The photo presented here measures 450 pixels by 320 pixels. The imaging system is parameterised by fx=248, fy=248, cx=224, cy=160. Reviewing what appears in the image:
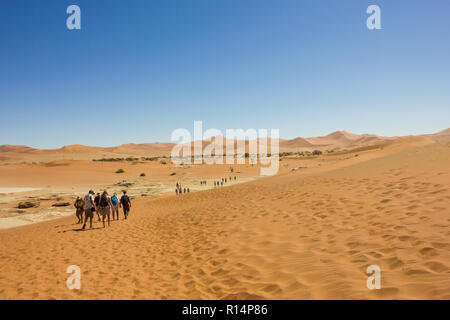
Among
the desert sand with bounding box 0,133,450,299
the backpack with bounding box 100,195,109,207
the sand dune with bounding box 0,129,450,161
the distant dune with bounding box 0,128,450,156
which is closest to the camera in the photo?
the desert sand with bounding box 0,133,450,299

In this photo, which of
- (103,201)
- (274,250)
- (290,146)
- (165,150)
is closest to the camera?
(274,250)

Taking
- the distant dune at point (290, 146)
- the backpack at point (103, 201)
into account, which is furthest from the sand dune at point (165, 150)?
the backpack at point (103, 201)

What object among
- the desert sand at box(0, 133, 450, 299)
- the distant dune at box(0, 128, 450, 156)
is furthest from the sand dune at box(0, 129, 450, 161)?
the desert sand at box(0, 133, 450, 299)

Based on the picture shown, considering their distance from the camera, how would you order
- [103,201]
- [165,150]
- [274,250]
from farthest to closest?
1. [165,150]
2. [103,201]
3. [274,250]

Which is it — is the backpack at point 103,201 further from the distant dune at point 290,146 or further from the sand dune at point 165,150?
the distant dune at point 290,146

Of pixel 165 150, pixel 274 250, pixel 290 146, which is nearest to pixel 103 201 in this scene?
pixel 274 250

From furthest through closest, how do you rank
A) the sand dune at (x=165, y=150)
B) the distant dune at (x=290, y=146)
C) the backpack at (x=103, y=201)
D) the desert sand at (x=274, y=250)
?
the distant dune at (x=290, y=146) → the sand dune at (x=165, y=150) → the backpack at (x=103, y=201) → the desert sand at (x=274, y=250)

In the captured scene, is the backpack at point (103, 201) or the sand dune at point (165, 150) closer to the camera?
the backpack at point (103, 201)

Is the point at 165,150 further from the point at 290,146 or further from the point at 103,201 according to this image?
the point at 103,201

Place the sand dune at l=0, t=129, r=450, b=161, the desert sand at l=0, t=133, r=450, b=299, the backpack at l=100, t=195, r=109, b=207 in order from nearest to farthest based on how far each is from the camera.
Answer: the desert sand at l=0, t=133, r=450, b=299 → the backpack at l=100, t=195, r=109, b=207 → the sand dune at l=0, t=129, r=450, b=161

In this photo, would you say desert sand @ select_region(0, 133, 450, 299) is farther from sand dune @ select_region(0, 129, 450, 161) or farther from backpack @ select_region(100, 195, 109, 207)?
sand dune @ select_region(0, 129, 450, 161)
